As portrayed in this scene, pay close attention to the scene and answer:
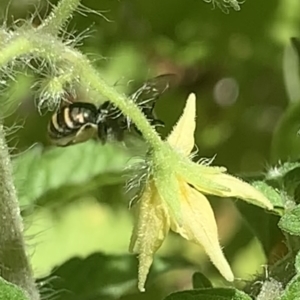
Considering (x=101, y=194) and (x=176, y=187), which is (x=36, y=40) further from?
(x=101, y=194)

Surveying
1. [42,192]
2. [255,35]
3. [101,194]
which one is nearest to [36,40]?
[42,192]

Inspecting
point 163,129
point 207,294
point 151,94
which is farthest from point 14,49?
point 163,129

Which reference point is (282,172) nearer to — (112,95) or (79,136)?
(112,95)

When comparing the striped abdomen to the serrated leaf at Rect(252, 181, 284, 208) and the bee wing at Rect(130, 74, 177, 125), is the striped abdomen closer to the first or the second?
the bee wing at Rect(130, 74, 177, 125)

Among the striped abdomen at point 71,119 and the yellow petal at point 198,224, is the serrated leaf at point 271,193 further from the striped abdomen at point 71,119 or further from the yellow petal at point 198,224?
the striped abdomen at point 71,119

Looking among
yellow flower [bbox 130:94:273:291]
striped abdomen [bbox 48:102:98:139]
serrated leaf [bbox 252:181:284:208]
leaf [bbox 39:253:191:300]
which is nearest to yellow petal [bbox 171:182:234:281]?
yellow flower [bbox 130:94:273:291]

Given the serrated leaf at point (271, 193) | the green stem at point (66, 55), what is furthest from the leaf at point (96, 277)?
the green stem at point (66, 55)
